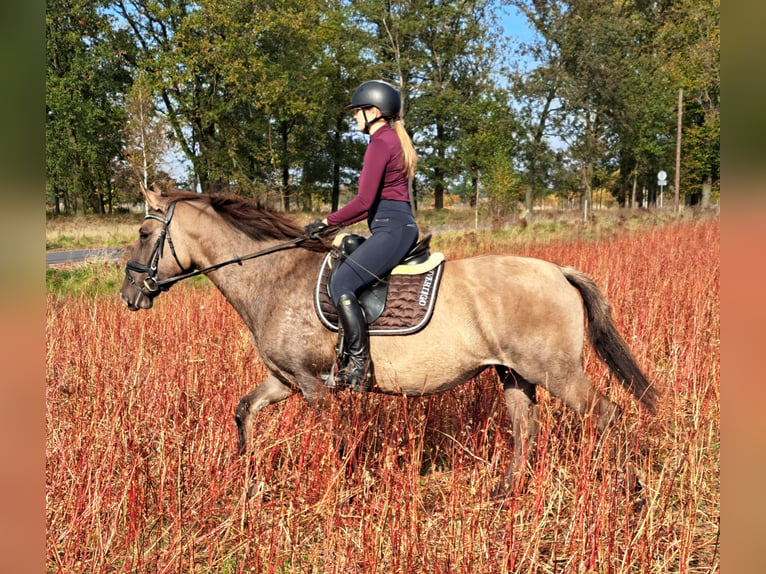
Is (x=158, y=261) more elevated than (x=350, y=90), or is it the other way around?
(x=350, y=90)

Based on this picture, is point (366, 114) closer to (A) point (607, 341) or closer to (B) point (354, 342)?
(B) point (354, 342)

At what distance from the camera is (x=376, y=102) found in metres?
3.59

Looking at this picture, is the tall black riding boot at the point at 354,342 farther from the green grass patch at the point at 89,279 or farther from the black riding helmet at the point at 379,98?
the green grass patch at the point at 89,279

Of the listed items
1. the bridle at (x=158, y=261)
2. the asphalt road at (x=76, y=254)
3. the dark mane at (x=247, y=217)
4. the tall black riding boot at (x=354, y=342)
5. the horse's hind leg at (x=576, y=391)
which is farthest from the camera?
the asphalt road at (x=76, y=254)

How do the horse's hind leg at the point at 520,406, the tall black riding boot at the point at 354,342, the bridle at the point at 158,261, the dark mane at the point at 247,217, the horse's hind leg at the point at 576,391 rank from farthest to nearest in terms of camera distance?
the dark mane at the point at 247,217 → the bridle at the point at 158,261 → the horse's hind leg at the point at 520,406 → the horse's hind leg at the point at 576,391 → the tall black riding boot at the point at 354,342

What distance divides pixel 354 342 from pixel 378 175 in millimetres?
1121

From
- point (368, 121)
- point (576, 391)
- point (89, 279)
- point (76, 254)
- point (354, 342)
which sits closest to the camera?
point (354, 342)

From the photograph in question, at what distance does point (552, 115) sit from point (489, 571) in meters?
37.4

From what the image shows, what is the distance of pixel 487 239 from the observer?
16.0m

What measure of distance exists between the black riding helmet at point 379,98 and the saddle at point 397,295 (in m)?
0.89

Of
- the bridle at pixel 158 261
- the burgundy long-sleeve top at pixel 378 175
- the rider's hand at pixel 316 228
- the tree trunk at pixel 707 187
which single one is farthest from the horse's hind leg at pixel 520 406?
the tree trunk at pixel 707 187

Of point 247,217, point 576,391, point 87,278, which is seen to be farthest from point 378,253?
point 87,278

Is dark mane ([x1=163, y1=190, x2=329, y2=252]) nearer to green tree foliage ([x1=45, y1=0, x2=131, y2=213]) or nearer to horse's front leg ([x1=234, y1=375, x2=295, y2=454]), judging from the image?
horse's front leg ([x1=234, y1=375, x2=295, y2=454])

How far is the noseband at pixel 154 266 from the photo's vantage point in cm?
386
